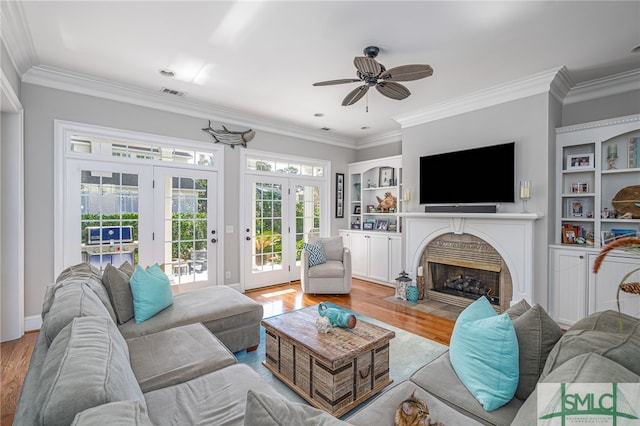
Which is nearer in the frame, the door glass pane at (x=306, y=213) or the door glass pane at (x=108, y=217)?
the door glass pane at (x=108, y=217)

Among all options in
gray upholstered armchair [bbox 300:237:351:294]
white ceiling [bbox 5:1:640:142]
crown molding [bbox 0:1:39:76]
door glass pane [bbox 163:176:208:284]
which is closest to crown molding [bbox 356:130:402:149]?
white ceiling [bbox 5:1:640:142]

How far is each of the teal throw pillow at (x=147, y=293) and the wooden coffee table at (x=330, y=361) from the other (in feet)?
3.08

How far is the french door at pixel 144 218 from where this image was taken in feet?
11.8

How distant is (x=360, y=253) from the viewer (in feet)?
19.3

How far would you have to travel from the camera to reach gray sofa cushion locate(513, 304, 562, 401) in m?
1.40

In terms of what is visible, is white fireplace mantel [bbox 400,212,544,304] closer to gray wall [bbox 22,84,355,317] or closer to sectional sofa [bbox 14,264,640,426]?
sectional sofa [bbox 14,264,640,426]

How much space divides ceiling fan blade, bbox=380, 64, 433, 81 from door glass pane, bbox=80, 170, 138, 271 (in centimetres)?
333

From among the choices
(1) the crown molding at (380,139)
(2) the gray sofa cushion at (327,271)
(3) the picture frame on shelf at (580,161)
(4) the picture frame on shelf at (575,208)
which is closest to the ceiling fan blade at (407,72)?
(3) the picture frame on shelf at (580,161)

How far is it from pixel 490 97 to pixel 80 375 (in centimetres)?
457

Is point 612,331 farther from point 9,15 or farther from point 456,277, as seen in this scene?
point 9,15

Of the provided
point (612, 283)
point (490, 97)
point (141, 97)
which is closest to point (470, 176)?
point (490, 97)

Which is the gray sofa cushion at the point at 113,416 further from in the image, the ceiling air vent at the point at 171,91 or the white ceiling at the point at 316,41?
the ceiling air vent at the point at 171,91

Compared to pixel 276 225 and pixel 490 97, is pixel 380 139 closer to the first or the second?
pixel 490 97

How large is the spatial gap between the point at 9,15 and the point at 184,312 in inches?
104
